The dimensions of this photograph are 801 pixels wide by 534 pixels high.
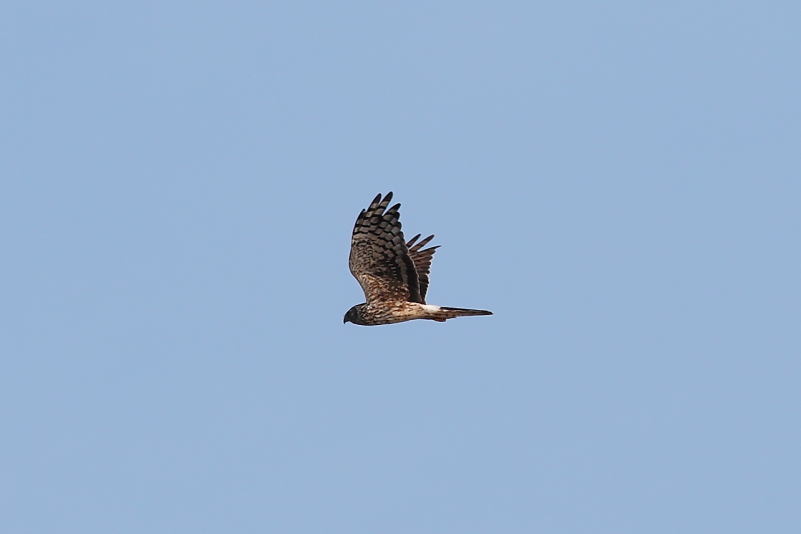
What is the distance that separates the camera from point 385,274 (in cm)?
2489

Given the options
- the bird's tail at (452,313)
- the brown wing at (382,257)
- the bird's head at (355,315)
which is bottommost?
the bird's tail at (452,313)

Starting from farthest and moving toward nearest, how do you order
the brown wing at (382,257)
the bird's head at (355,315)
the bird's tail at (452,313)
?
1. the bird's head at (355,315)
2. the brown wing at (382,257)
3. the bird's tail at (452,313)

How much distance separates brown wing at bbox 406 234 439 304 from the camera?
86.5ft

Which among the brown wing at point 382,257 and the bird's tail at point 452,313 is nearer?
the bird's tail at point 452,313

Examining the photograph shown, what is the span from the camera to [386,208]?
78.7 ft

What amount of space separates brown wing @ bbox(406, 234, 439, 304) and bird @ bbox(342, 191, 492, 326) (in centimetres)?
68

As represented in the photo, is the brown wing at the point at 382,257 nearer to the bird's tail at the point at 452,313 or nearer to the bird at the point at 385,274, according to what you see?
the bird at the point at 385,274

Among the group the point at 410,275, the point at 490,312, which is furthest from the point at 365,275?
the point at 490,312

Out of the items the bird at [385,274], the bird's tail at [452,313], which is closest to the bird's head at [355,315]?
the bird at [385,274]

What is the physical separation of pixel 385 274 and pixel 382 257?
0.42 metres

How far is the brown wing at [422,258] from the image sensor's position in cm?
2637

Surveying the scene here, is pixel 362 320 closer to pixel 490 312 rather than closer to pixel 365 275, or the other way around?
pixel 365 275

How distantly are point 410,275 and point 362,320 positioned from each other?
1.38m

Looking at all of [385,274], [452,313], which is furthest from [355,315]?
[452,313]
